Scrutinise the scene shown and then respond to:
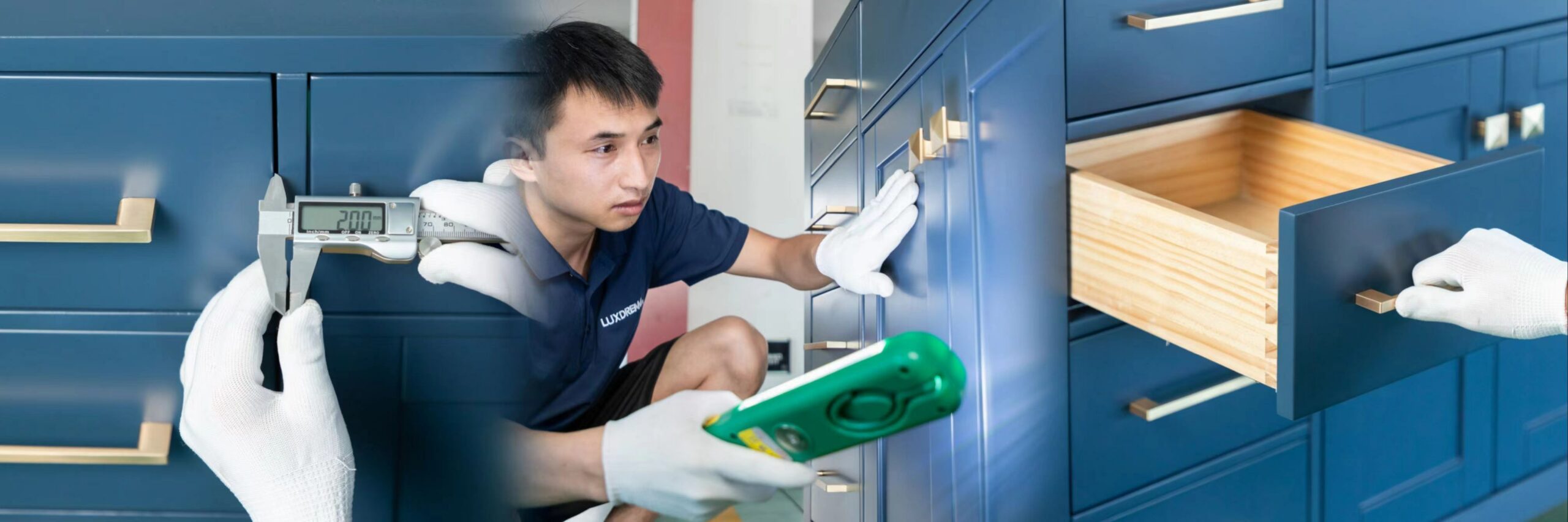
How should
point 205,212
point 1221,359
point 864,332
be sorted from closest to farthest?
point 1221,359
point 864,332
point 205,212

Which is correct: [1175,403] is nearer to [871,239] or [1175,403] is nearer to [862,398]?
[871,239]

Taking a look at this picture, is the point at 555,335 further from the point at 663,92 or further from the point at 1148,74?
the point at 1148,74

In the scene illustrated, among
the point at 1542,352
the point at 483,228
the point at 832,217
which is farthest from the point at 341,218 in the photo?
the point at 1542,352

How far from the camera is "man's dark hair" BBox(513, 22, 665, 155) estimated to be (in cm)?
90

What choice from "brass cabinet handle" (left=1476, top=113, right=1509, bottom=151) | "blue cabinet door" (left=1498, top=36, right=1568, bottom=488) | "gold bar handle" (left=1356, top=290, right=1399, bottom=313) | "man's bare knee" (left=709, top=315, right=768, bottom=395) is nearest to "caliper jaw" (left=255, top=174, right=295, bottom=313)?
"man's bare knee" (left=709, top=315, right=768, bottom=395)

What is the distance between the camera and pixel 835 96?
974 mm

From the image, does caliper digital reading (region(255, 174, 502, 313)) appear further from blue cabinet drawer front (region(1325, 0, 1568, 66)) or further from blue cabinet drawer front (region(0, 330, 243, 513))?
blue cabinet drawer front (region(1325, 0, 1568, 66))

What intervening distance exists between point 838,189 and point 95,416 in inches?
40.1

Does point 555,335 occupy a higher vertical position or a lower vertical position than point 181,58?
lower

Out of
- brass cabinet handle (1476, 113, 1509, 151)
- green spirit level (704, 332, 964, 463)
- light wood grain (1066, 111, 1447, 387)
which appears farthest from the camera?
brass cabinet handle (1476, 113, 1509, 151)

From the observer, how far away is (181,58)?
1103mm

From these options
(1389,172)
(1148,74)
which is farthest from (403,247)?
(1389,172)

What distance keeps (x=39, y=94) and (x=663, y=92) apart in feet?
2.73

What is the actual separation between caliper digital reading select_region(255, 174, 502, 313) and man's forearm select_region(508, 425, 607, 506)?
0.78ft
